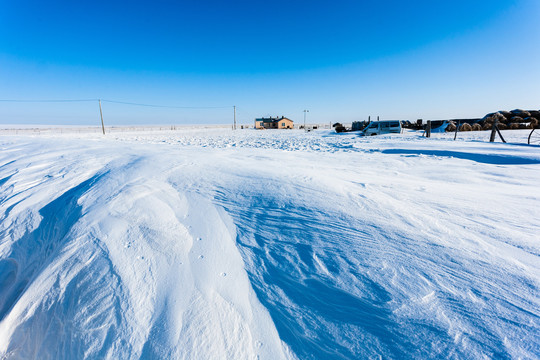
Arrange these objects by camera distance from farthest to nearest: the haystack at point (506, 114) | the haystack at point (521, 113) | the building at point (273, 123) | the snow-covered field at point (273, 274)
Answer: the building at point (273, 123), the haystack at point (506, 114), the haystack at point (521, 113), the snow-covered field at point (273, 274)

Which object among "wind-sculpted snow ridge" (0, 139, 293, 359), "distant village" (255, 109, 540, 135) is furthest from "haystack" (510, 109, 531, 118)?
"wind-sculpted snow ridge" (0, 139, 293, 359)

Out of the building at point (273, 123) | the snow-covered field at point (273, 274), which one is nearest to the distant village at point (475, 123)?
the snow-covered field at point (273, 274)

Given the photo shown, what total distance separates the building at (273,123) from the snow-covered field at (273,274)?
5726 centimetres

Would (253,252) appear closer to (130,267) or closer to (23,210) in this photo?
(130,267)

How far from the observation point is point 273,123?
2323 inches

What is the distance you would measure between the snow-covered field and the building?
5726 cm

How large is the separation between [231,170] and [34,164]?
3.68 m

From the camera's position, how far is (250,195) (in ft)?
7.62

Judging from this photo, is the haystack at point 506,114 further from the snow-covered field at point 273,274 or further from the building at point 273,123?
the building at point 273,123

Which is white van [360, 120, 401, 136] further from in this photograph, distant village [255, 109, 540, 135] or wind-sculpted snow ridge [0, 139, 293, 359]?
wind-sculpted snow ridge [0, 139, 293, 359]

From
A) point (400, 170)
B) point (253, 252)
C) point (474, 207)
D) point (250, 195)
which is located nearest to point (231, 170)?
point (250, 195)

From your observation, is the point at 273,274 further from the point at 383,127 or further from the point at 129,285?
the point at 383,127

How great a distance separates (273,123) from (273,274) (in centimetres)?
5941

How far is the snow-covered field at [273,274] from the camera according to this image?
109 centimetres
